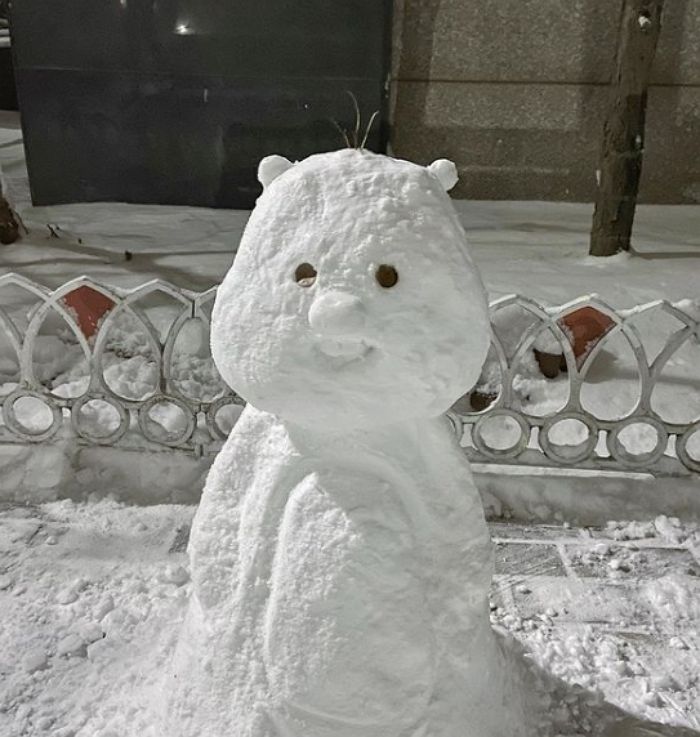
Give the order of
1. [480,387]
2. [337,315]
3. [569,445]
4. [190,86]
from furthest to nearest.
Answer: [190,86] → [480,387] → [569,445] → [337,315]

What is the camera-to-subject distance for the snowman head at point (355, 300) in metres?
1.28

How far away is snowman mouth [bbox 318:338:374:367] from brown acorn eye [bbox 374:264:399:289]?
0.09 metres

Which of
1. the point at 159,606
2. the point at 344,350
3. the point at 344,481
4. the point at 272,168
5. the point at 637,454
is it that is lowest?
the point at 159,606

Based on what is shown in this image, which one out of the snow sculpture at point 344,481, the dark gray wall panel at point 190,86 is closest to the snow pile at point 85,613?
the snow sculpture at point 344,481

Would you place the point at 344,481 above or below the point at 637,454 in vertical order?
above

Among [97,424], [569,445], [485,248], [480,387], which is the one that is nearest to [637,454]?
[569,445]

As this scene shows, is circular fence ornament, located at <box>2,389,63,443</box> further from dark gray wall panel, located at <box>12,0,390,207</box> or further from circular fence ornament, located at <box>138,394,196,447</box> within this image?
dark gray wall panel, located at <box>12,0,390,207</box>

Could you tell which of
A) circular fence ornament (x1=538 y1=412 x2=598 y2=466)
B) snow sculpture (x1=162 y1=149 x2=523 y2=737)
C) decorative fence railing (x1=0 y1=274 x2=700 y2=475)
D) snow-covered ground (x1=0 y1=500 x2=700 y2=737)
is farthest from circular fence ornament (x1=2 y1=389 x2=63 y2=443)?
circular fence ornament (x1=538 y1=412 x2=598 y2=466)

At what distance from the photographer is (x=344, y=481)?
1387mm

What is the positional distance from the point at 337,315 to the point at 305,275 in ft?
0.37

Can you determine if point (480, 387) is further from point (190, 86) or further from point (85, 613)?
point (190, 86)

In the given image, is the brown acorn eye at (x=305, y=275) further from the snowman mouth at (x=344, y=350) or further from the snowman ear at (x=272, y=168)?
the snowman ear at (x=272, y=168)

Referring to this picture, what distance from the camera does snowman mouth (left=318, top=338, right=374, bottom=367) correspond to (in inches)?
50.1

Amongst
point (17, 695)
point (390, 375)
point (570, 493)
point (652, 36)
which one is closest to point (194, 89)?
point (652, 36)
